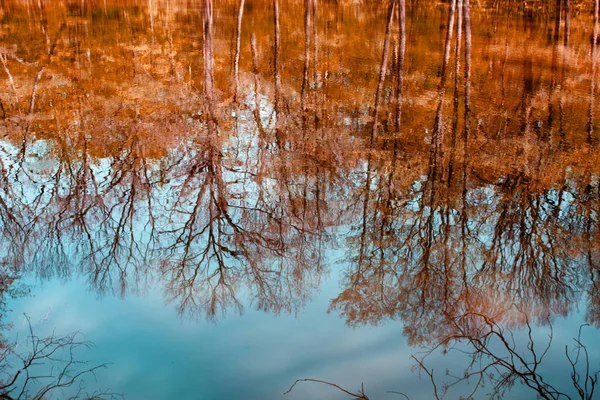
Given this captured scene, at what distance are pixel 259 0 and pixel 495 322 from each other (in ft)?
160

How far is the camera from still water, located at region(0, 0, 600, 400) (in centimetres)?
636

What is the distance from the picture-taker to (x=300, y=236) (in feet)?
30.6

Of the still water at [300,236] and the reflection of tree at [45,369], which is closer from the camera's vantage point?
the reflection of tree at [45,369]

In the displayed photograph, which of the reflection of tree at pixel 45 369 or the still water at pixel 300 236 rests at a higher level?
the still water at pixel 300 236

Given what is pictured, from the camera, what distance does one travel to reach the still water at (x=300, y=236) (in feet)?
20.9

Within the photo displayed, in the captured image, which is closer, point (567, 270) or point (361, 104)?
point (567, 270)

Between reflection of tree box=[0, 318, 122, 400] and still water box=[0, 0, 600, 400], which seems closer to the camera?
reflection of tree box=[0, 318, 122, 400]

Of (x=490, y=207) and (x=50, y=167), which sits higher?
(x=50, y=167)

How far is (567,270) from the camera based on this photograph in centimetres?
833

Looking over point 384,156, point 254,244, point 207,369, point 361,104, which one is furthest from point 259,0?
point 207,369

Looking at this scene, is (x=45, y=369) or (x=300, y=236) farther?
(x=300, y=236)

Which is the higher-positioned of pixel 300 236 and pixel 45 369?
pixel 300 236

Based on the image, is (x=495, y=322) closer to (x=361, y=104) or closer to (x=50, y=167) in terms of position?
(x=50, y=167)

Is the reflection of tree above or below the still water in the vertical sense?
below
